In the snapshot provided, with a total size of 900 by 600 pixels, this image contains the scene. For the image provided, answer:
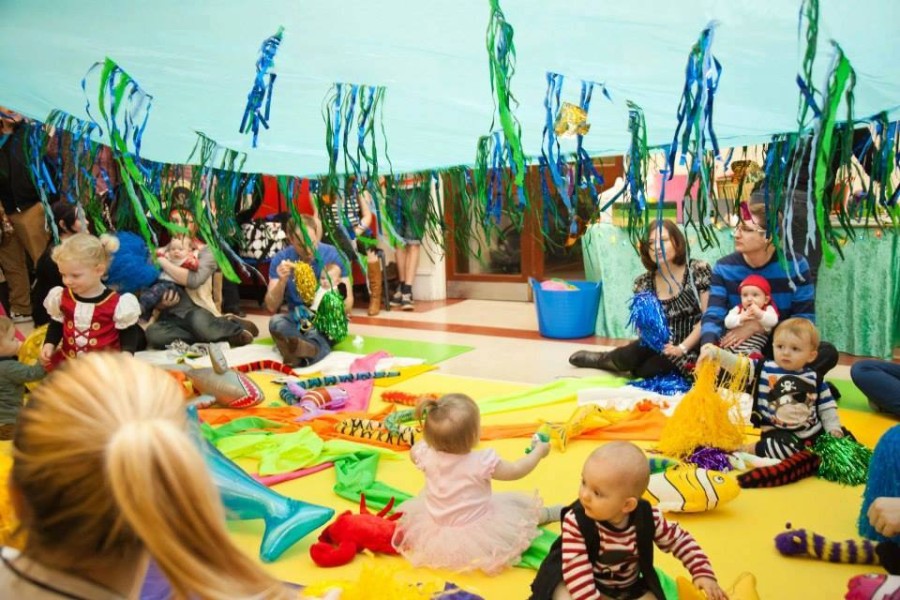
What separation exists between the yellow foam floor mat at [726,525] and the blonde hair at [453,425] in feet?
1.01

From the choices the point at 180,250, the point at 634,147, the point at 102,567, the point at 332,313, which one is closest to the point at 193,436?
the point at 102,567

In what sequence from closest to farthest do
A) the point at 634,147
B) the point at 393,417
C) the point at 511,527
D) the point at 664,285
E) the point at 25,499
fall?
the point at 25,499, the point at 634,147, the point at 511,527, the point at 393,417, the point at 664,285

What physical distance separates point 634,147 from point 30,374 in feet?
8.57

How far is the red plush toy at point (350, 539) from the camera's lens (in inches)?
72.2

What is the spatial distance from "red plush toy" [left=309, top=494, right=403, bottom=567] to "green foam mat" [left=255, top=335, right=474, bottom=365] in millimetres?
2224

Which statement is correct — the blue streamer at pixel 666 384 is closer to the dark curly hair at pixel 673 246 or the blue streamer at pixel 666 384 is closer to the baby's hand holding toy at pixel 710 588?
the dark curly hair at pixel 673 246

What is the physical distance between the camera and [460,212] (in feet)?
7.07

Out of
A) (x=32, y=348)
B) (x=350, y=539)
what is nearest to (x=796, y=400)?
(x=350, y=539)

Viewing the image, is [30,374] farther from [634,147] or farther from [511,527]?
[634,147]

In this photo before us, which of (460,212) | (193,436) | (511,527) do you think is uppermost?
(460,212)

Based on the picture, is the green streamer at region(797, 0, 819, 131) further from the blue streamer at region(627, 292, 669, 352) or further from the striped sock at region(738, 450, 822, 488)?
the blue streamer at region(627, 292, 669, 352)

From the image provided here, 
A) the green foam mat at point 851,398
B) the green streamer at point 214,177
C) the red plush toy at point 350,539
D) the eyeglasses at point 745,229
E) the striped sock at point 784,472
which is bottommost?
the red plush toy at point 350,539

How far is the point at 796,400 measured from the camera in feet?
8.05

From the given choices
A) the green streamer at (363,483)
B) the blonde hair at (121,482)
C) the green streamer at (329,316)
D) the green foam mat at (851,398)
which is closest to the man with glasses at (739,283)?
the green foam mat at (851,398)
